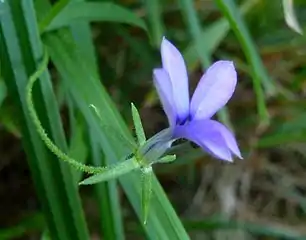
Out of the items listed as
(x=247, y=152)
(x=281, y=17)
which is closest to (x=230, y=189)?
(x=247, y=152)

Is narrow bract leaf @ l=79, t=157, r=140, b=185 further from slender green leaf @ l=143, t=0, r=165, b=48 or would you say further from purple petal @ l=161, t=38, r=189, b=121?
slender green leaf @ l=143, t=0, r=165, b=48

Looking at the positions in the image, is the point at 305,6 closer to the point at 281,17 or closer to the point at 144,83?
the point at 281,17

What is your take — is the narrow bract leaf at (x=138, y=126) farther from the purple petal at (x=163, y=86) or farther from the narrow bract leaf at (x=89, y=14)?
the narrow bract leaf at (x=89, y=14)

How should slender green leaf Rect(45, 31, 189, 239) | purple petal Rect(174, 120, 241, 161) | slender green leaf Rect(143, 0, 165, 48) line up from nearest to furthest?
purple petal Rect(174, 120, 241, 161), slender green leaf Rect(45, 31, 189, 239), slender green leaf Rect(143, 0, 165, 48)

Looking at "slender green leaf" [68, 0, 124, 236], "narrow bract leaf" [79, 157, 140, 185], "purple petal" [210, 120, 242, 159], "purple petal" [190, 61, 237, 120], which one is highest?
"purple petal" [190, 61, 237, 120]

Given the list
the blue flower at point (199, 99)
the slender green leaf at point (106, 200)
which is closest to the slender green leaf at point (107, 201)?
the slender green leaf at point (106, 200)

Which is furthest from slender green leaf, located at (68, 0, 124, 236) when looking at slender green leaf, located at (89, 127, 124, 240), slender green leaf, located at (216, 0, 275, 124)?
slender green leaf, located at (216, 0, 275, 124)
